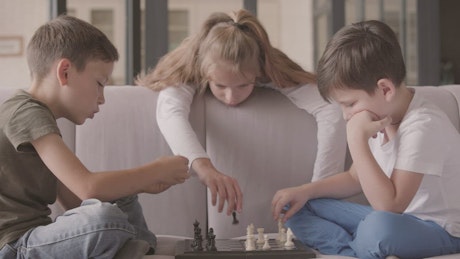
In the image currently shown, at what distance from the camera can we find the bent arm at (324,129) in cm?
224

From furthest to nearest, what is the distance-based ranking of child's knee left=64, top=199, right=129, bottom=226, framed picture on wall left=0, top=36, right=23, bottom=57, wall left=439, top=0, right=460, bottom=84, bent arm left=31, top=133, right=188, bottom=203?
wall left=439, top=0, right=460, bottom=84
framed picture on wall left=0, top=36, right=23, bottom=57
bent arm left=31, top=133, right=188, bottom=203
child's knee left=64, top=199, right=129, bottom=226

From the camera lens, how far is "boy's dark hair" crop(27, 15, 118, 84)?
1.84 m

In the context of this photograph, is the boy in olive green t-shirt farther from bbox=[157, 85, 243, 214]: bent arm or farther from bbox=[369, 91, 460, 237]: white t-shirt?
bbox=[369, 91, 460, 237]: white t-shirt

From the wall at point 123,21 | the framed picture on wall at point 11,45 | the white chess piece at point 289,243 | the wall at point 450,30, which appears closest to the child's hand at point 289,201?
the white chess piece at point 289,243

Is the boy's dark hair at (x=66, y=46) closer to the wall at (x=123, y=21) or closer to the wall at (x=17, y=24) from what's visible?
the wall at (x=123, y=21)

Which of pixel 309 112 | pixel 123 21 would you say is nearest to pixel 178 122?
pixel 309 112

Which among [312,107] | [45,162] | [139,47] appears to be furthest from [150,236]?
[139,47]

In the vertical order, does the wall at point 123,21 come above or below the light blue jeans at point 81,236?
above

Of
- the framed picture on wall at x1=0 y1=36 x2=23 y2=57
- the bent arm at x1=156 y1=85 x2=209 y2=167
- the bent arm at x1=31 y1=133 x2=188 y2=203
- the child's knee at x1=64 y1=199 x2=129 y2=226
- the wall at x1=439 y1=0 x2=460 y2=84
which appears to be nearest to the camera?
the child's knee at x1=64 y1=199 x2=129 y2=226

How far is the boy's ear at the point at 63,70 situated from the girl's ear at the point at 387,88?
31.1 inches

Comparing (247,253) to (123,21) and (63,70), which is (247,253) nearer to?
(63,70)

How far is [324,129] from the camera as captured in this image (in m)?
2.27

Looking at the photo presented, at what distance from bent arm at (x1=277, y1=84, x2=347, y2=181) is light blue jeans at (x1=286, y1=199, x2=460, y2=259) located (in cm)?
24

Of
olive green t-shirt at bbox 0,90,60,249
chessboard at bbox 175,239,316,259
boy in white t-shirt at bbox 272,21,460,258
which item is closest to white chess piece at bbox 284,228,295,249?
chessboard at bbox 175,239,316,259
